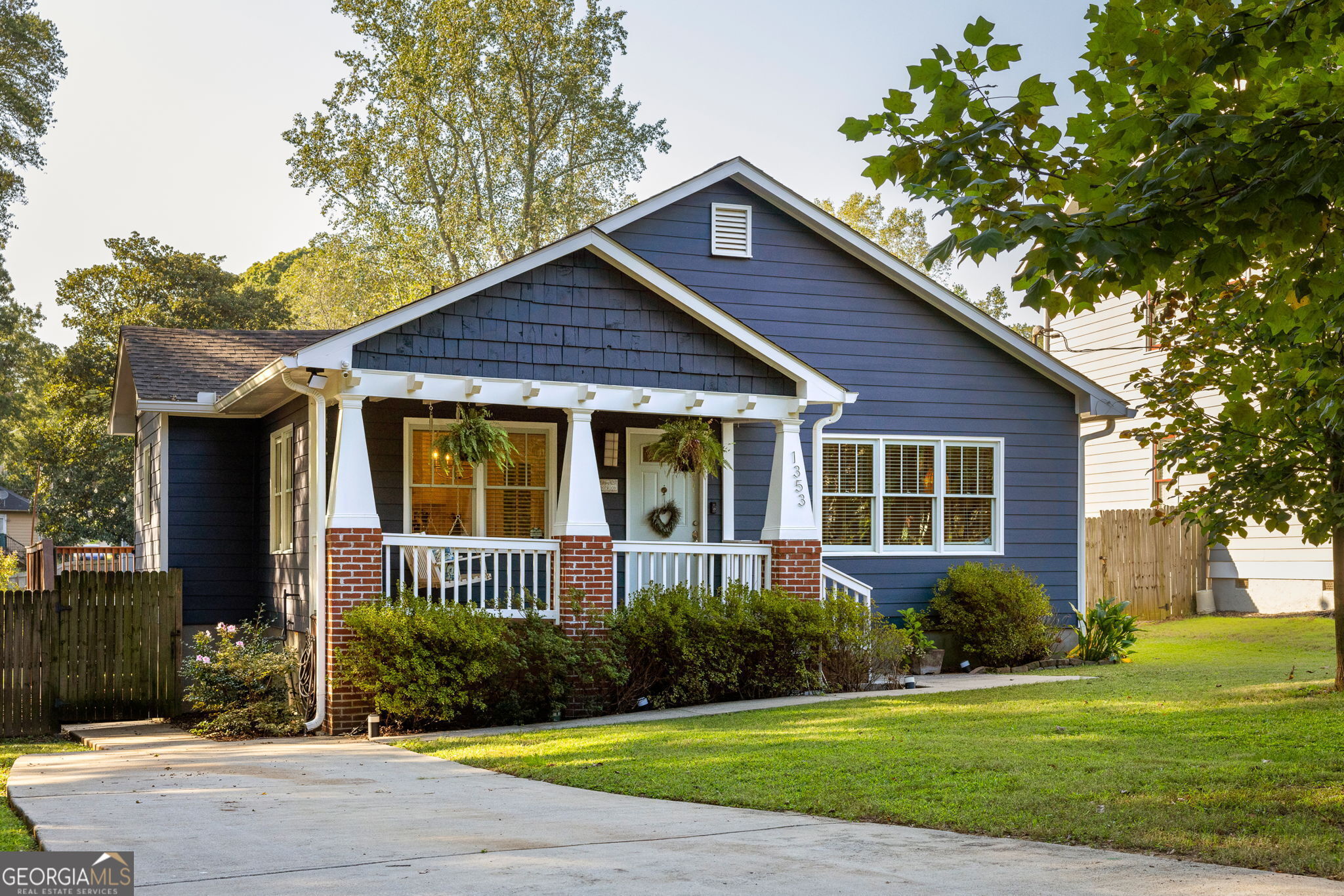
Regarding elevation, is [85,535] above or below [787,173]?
below

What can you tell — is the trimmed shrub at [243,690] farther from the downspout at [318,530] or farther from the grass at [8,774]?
the grass at [8,774]

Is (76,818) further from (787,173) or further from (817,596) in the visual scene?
(787,173)

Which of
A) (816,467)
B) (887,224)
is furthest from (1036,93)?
(887,224)

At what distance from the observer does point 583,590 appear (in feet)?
39.8

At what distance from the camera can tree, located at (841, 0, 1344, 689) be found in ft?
14.8

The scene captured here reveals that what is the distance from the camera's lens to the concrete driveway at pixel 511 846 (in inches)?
194

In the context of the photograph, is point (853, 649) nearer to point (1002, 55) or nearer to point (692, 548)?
point (692, 548)

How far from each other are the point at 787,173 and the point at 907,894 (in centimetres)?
3280

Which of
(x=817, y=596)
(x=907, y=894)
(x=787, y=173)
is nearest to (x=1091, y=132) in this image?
(x=907, y=894)

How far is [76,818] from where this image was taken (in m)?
6.43

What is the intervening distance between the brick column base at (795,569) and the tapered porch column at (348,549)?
167 inches

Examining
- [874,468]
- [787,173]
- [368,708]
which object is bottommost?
[368,708]

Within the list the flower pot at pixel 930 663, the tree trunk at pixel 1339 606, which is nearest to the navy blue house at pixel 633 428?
the flower pot at pixel 930 663

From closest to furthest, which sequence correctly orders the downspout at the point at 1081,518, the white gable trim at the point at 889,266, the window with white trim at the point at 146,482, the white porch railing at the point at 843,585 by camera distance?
the white porch railing at the point at 843,585, the white gable trim at the point at 889,266, the window with white trim at the point at 146,482, the downspout at the point at 1081,518
